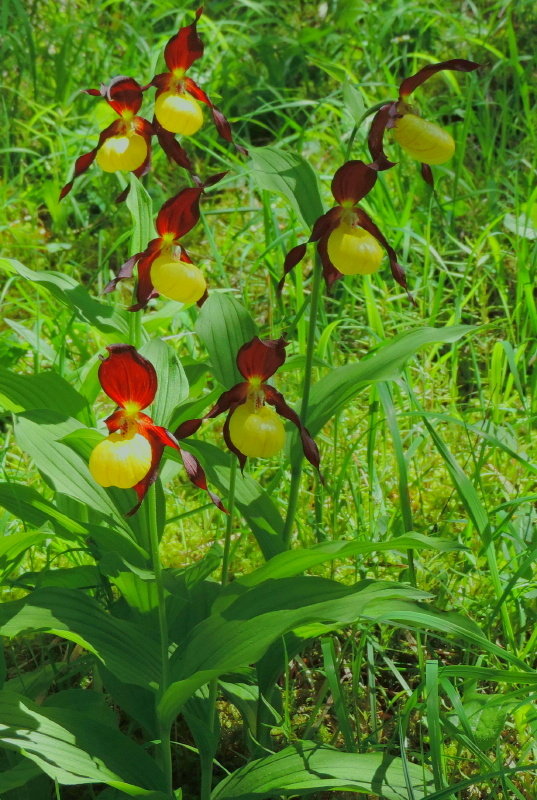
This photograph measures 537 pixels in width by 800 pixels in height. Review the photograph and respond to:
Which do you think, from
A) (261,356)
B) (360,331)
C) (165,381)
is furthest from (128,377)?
(360,331)

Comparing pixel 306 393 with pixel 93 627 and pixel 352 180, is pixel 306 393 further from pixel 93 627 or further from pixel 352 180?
pixel 93 627

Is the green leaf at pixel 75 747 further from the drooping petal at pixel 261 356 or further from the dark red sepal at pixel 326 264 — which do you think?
the dark red sepal at pixel 326 264

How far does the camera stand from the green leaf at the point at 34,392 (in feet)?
4.39

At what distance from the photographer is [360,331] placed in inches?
87.0

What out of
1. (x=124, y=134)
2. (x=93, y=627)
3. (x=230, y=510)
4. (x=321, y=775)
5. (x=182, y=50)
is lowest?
(x=321, y=775)

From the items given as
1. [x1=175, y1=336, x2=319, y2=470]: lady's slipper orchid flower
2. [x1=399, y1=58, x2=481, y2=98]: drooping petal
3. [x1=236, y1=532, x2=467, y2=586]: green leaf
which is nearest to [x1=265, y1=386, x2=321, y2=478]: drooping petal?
[x1=175, y1=336, x2=319, y2=470]: lady's slipper orchid flower

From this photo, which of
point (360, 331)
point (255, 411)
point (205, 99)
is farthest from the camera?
point (360, 331)

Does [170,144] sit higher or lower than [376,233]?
higher

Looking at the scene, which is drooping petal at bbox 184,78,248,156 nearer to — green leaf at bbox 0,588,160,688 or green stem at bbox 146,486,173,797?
green stem at bbox 146,486,173,797

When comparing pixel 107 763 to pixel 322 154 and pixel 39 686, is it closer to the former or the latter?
pixel 39 686

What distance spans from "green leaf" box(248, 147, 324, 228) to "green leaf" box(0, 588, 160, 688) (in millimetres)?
603

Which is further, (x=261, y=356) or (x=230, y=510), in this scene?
(x=230, y=510)

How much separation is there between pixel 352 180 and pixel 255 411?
0.32 metres

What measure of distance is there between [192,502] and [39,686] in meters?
0.60
